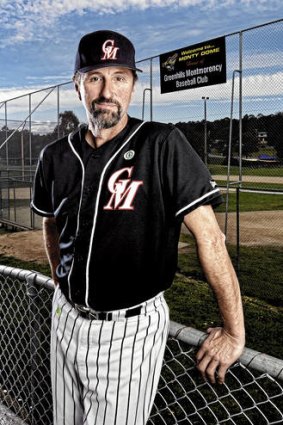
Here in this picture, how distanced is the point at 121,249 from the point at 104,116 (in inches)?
20.4

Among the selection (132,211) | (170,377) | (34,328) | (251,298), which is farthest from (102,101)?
(251,298)

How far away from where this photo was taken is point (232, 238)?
1123 centimetres

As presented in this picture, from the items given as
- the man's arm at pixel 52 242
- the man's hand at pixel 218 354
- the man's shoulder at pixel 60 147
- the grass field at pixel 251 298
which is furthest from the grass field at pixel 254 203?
the man's hand at pixel 218 354

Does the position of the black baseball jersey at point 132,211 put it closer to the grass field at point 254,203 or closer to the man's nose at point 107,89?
the man's nose at point 107,89

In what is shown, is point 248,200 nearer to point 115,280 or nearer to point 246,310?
point 246,310

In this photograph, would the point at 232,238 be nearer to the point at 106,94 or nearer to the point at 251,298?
the point at 251,298

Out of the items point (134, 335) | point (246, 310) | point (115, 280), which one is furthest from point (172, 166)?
point (246, 310)

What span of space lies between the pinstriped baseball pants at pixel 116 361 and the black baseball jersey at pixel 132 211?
0.25 feet

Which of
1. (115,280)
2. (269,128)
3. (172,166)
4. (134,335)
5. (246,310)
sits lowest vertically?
(246,310)

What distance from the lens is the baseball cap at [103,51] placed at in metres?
1.71

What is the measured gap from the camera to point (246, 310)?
619cm

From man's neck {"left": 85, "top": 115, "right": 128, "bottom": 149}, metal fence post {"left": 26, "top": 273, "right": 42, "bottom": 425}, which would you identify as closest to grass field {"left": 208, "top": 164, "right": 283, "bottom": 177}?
metal fence post {"left": 26, "top": 273, "right": 42, "bottom": 425}

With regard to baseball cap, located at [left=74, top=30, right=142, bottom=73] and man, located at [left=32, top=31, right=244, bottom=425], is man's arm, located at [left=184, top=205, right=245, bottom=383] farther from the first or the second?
baseball cap, located at [left=74, top=30, right=142, bottom=73]

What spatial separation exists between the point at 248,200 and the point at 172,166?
20810 millimetres
